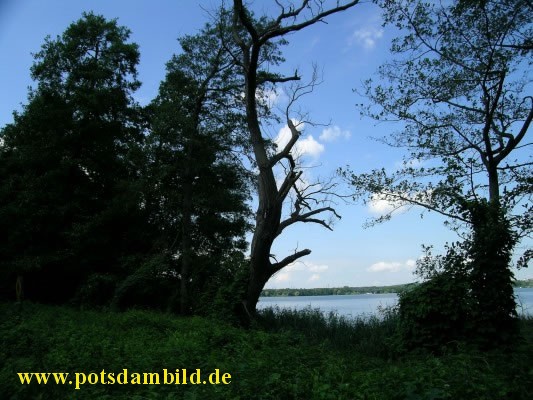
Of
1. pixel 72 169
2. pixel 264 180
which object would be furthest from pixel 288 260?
pixel 72 169

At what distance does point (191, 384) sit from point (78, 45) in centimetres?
2071

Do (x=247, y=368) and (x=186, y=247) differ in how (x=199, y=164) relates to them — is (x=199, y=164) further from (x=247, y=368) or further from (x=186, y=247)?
(x=247, y=368)

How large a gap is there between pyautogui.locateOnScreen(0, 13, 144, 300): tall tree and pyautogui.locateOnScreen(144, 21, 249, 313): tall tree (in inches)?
65.9

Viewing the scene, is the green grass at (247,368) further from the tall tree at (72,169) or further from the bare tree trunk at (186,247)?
the tall tree at (72,169)

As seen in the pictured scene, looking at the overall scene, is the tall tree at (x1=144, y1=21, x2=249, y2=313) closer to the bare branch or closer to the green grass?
the bare branch

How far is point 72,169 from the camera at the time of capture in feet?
65.1

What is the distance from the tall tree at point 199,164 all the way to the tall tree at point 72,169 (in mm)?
1675

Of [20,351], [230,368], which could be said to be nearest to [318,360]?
[230,368]

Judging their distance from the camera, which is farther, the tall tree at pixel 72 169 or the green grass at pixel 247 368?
the tall tree at pixel 72 169

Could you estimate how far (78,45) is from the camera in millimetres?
21391

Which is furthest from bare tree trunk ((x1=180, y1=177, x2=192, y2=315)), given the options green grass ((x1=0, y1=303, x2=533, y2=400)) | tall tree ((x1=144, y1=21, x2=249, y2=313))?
green grass ((x1=0, y1=303, x2=533, y2=400))

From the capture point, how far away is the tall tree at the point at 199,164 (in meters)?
18.6

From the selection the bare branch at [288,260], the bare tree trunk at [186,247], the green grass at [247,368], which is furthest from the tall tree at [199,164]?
the green grass at [247,368]

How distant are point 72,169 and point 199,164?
596 cm
